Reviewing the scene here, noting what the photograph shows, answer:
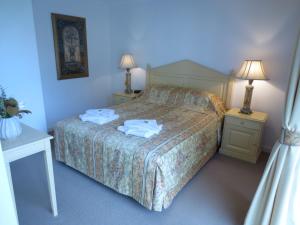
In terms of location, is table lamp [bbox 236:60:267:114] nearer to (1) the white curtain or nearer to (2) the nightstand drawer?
(2) the nightstand drawer

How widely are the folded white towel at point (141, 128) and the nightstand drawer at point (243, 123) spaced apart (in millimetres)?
1174

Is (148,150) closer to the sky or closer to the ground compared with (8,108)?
closer to the ground

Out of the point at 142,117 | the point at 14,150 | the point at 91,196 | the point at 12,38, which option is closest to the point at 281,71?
the point at 142,117

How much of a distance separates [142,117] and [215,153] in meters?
1.29

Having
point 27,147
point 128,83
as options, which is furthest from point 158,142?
point 128,83

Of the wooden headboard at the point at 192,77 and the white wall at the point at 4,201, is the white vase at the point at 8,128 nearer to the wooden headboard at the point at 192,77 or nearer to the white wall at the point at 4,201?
the white wall at the point at 4,201

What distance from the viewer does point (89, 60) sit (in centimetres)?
440

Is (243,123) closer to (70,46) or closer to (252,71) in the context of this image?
(252,71)

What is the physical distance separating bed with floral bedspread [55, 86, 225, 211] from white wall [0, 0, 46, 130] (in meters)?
0.76

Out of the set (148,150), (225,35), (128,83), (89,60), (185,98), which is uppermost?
(225,35)

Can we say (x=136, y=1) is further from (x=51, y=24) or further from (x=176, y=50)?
(x=51, y=24)

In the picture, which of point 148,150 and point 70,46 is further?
point 70,46

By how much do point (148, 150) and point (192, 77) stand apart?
82.4 inches

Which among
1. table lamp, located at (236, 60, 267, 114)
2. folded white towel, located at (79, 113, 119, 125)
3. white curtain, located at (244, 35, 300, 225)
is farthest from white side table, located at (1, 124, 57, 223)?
table lamp, located at (236, 60, 267, 114)
